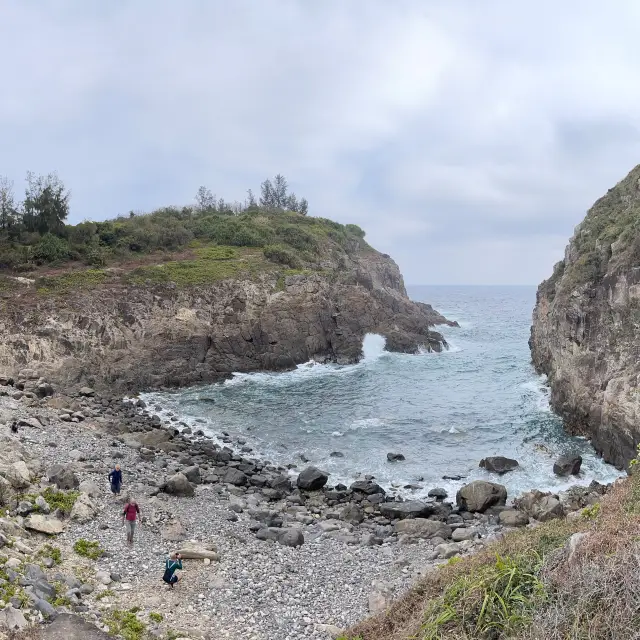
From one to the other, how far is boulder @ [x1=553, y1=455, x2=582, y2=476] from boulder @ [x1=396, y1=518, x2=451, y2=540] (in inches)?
368

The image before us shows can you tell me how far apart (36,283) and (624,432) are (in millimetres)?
47478

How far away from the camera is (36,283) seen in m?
44.0

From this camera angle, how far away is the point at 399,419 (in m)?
37.2

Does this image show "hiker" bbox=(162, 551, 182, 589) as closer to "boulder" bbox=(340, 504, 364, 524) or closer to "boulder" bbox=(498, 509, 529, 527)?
"boulder" bbox=(340, 504, 364, 524)

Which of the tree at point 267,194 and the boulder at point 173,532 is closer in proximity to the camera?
the boulder at point 173,532

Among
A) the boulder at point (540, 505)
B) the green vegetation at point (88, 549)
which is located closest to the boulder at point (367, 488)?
the boulder at point (540, 505)

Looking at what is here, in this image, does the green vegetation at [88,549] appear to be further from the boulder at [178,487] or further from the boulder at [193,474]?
the boulder at [193,474]

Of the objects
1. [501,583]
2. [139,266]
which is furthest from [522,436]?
[139,266]

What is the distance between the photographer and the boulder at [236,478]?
25.6m

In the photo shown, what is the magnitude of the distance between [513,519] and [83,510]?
1813 cm

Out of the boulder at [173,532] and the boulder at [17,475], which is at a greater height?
the boulder at [17,475]

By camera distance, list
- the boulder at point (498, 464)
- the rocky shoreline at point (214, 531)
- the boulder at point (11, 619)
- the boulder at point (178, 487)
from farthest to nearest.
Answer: the boulder at point (498, 464) → the boulder at point (178, 487) → the rocky shoreline at point (214, 531) → the boulder at point (11, 619)

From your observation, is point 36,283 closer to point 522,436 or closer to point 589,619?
point 522,436

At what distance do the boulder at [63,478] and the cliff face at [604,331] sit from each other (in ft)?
87.7
